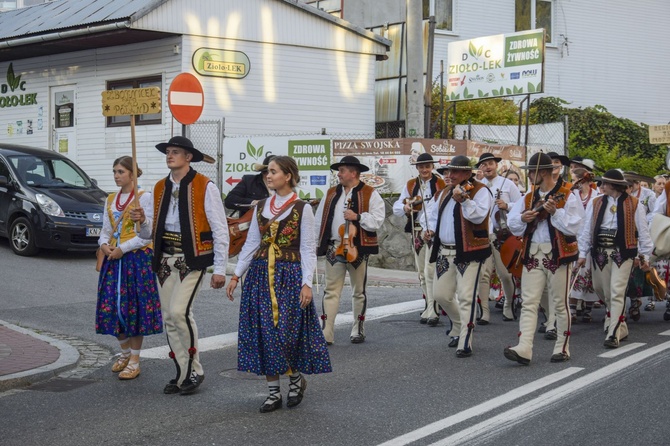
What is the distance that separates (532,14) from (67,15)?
50.8 ft

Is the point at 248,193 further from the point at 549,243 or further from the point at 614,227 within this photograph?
the point at 614,227

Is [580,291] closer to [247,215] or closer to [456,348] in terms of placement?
[456,348]

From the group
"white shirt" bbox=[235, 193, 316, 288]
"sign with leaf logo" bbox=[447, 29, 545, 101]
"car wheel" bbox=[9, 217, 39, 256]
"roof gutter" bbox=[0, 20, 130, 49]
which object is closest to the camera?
"white shirt" bbox=[235, 193, 316, 288]

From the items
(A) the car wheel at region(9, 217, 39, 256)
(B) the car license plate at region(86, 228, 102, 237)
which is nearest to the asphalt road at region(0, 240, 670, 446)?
(B) the car license plate at region(86, 228, 102, 237)

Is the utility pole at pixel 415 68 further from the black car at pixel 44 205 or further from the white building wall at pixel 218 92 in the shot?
the black car at pixel 44 205

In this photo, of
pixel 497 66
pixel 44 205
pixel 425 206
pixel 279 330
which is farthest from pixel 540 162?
pixel 497 66

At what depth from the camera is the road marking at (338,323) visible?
965cm

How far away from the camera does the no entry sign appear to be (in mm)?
13945

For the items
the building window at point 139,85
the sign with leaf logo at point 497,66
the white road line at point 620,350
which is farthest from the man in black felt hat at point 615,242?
the sign with leaf logo at point 497,66

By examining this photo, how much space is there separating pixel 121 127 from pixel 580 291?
40.4ft

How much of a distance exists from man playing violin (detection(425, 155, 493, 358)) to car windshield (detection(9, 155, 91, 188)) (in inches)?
376

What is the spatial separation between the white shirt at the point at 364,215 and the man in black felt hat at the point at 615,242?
228cm

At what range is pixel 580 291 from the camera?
1211cm

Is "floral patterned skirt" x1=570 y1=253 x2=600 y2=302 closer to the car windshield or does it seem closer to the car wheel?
the car wheel
